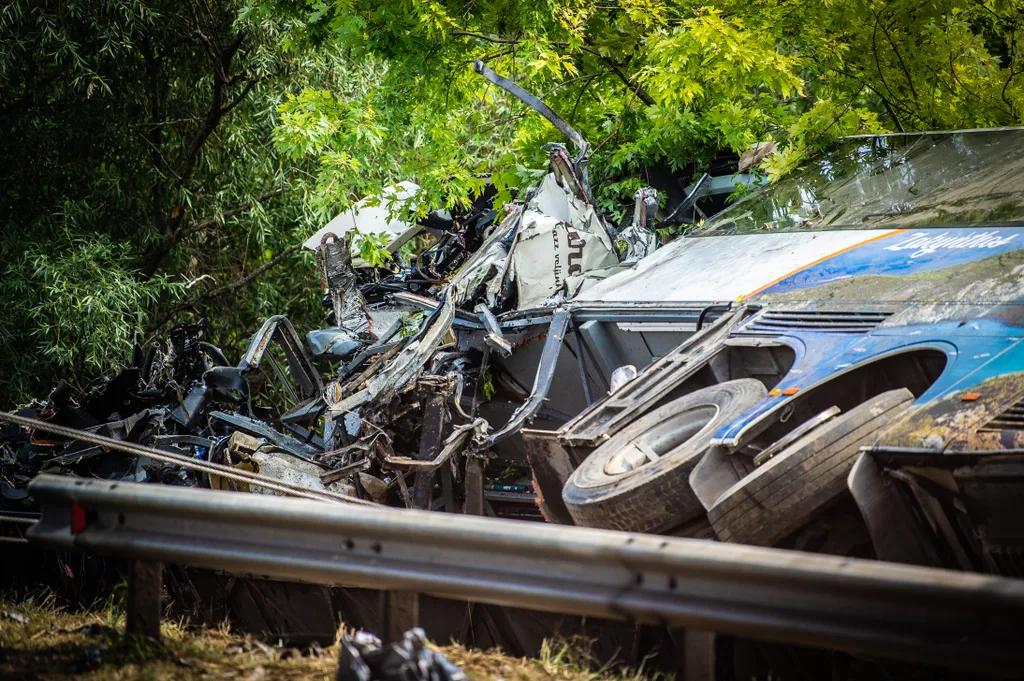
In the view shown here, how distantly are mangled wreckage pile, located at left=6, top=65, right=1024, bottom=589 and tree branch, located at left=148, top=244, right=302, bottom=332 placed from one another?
22.9 ft

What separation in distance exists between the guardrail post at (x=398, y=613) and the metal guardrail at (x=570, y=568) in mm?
48

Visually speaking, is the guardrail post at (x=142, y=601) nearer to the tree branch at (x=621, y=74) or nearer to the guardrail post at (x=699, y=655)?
the guardrail post at (x=699, y=655)

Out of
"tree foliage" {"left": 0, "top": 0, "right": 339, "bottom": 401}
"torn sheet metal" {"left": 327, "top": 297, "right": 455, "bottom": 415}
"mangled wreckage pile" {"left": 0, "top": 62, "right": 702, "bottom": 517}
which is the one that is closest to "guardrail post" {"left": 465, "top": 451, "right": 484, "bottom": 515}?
"mangled wreckage pile" {"left": 0, "top": 62, "right": 702, "bottom": 517}

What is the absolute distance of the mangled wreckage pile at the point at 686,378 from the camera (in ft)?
13.3

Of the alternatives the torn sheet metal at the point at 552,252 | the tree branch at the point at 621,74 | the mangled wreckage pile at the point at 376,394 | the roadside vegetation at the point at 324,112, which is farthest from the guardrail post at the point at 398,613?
the tree branch at the point at 621,74

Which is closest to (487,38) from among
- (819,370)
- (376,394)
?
(376,394)

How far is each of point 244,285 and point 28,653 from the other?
13.7 m

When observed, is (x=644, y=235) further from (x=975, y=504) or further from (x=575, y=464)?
(x=975, y=504)

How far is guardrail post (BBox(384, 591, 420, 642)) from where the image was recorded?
3236 mm

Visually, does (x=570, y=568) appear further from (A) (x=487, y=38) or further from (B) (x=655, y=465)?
(A) (x=487, y=38)

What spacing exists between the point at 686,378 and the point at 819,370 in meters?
0.88

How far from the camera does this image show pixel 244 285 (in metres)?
16.9

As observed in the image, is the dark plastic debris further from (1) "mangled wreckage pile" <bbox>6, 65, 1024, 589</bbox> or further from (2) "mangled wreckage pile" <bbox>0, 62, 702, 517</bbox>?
(2) "mangled wreckage pile" <bbox>0, 62, 702, 517</bbox>

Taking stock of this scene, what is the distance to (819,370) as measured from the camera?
15.8 feet
